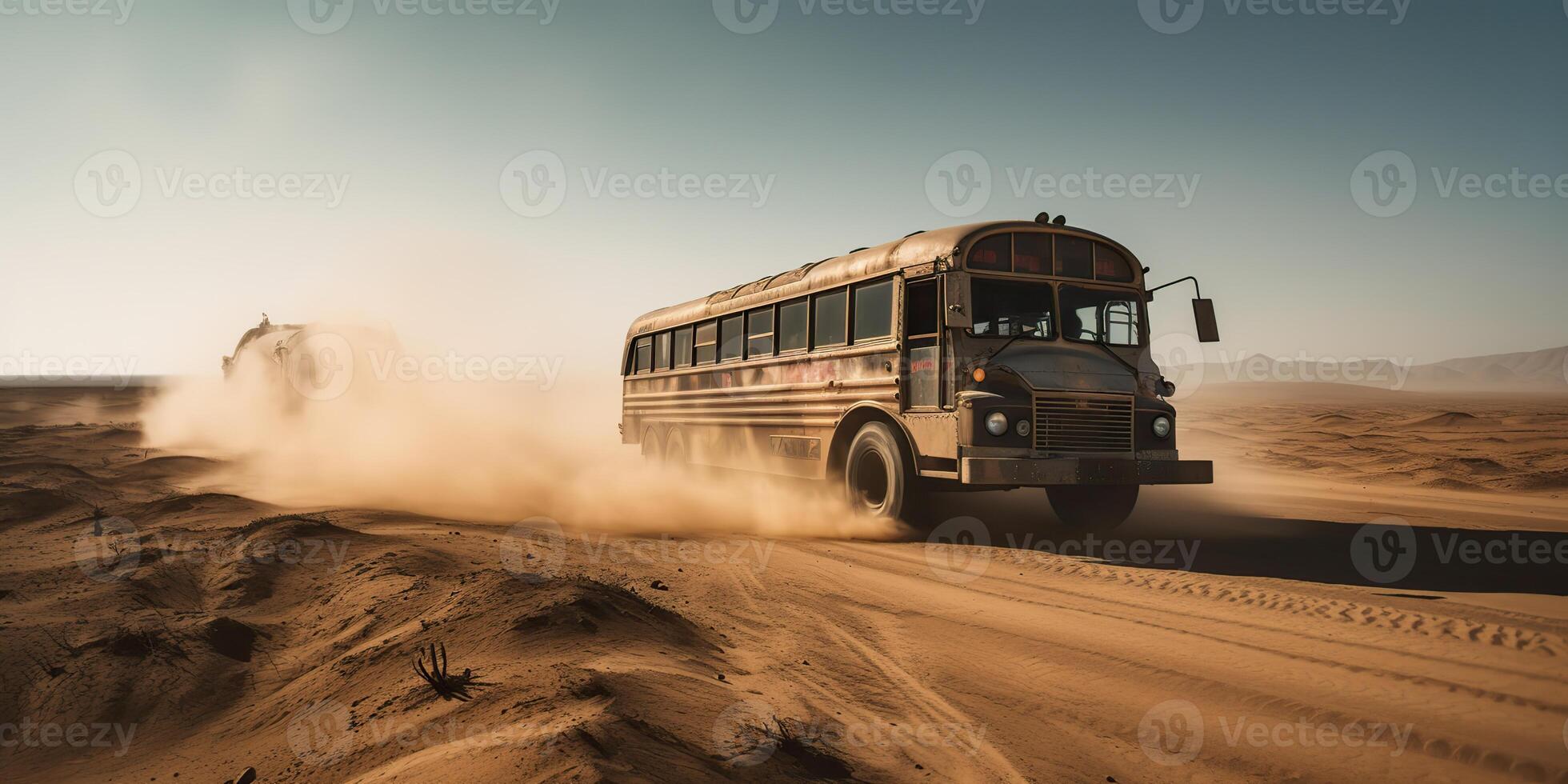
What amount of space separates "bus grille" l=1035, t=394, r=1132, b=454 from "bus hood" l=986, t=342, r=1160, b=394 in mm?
134

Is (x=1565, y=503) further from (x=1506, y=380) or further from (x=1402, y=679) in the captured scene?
(x=1506, y=380)

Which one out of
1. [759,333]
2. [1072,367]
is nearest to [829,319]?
[759,333]

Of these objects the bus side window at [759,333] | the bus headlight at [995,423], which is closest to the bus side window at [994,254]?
the bus headlight at [995,423]

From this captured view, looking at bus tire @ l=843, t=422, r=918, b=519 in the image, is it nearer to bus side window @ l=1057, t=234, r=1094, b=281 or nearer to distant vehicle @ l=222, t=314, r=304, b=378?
bus side window @ l=1057, t=234, r=1094, b=281

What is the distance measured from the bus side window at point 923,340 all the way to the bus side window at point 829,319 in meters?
1.19

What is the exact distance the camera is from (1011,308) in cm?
876

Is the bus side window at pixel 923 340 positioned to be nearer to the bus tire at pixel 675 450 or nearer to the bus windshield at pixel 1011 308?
the bus windshield at pixel 1011 308

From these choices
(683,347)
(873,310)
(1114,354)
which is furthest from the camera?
(683,347)

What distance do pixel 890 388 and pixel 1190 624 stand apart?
14.3 feet

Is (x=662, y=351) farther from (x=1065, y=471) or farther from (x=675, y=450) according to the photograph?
(x=1065, y=471)

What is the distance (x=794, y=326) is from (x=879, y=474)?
2.56 m

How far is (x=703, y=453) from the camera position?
43.7 ft

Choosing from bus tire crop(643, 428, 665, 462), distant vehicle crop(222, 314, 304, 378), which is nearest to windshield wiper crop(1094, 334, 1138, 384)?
bus tire crop(643, 428, 665, 462)

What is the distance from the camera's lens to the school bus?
8.20m
